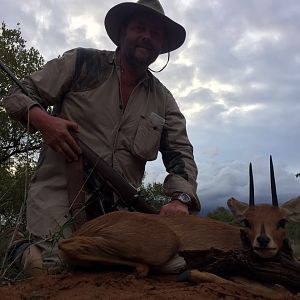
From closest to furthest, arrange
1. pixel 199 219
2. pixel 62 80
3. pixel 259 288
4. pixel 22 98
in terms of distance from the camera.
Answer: pixel 259 288 → pixel 199 219 → pixel 22 98 → pixel 62 80

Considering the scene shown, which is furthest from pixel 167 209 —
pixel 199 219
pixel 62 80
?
pixel 62 80

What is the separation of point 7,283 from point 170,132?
123 inches

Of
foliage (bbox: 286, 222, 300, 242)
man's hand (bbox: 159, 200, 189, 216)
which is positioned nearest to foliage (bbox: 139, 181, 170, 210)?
man's hand (bbox: 159, 200, 189, 216)

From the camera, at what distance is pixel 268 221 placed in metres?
4.69

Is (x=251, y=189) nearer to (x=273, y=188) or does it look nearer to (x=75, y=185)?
(x=273, y=188)

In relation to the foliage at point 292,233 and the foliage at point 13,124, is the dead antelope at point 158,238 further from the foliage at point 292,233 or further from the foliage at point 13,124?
the foliage at point 13,124

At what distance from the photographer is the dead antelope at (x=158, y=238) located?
449cm

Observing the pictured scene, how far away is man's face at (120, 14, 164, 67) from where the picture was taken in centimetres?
642

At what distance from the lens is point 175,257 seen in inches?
191

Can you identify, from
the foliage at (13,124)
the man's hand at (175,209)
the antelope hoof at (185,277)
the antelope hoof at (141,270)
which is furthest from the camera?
the foliage at (13,124)

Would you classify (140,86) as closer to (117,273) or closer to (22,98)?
(22,98)

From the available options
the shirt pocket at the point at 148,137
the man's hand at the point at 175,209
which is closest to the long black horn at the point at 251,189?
the man's hand at the point at 175,209

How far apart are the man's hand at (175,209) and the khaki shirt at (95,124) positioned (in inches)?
6.8

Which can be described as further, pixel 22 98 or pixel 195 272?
pixel 22 98
